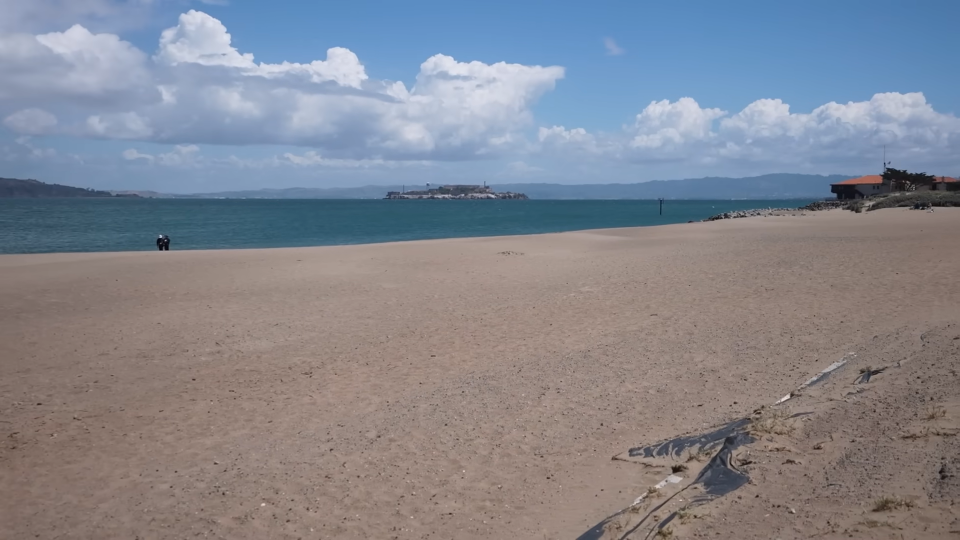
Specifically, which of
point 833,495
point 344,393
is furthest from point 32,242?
point 833,495

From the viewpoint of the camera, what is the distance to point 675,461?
575cm

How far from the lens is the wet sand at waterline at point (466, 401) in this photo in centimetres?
507

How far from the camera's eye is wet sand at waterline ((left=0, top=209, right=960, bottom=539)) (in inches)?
200

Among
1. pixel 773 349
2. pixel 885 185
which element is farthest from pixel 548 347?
pixel 885 185

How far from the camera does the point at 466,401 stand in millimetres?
8023

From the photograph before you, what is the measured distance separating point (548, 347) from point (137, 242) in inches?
1579

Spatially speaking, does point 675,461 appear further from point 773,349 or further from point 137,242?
point 137,242

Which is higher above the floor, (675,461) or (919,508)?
(919,508)

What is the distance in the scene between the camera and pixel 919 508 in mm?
3951

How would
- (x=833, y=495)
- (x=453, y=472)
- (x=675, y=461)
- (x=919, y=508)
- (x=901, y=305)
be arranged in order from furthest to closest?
1. (x=901, y=305)
2. (x=453, y=472)
3. (x=675, y=461)
4. (x=833, y=495)
5. (x=919, y=508)

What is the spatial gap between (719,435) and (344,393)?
458cm

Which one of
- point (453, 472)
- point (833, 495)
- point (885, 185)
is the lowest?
point (453, 472)

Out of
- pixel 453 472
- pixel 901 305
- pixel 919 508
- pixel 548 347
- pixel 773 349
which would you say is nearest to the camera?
pixel 919 508

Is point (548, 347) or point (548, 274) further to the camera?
point (548, 274)
